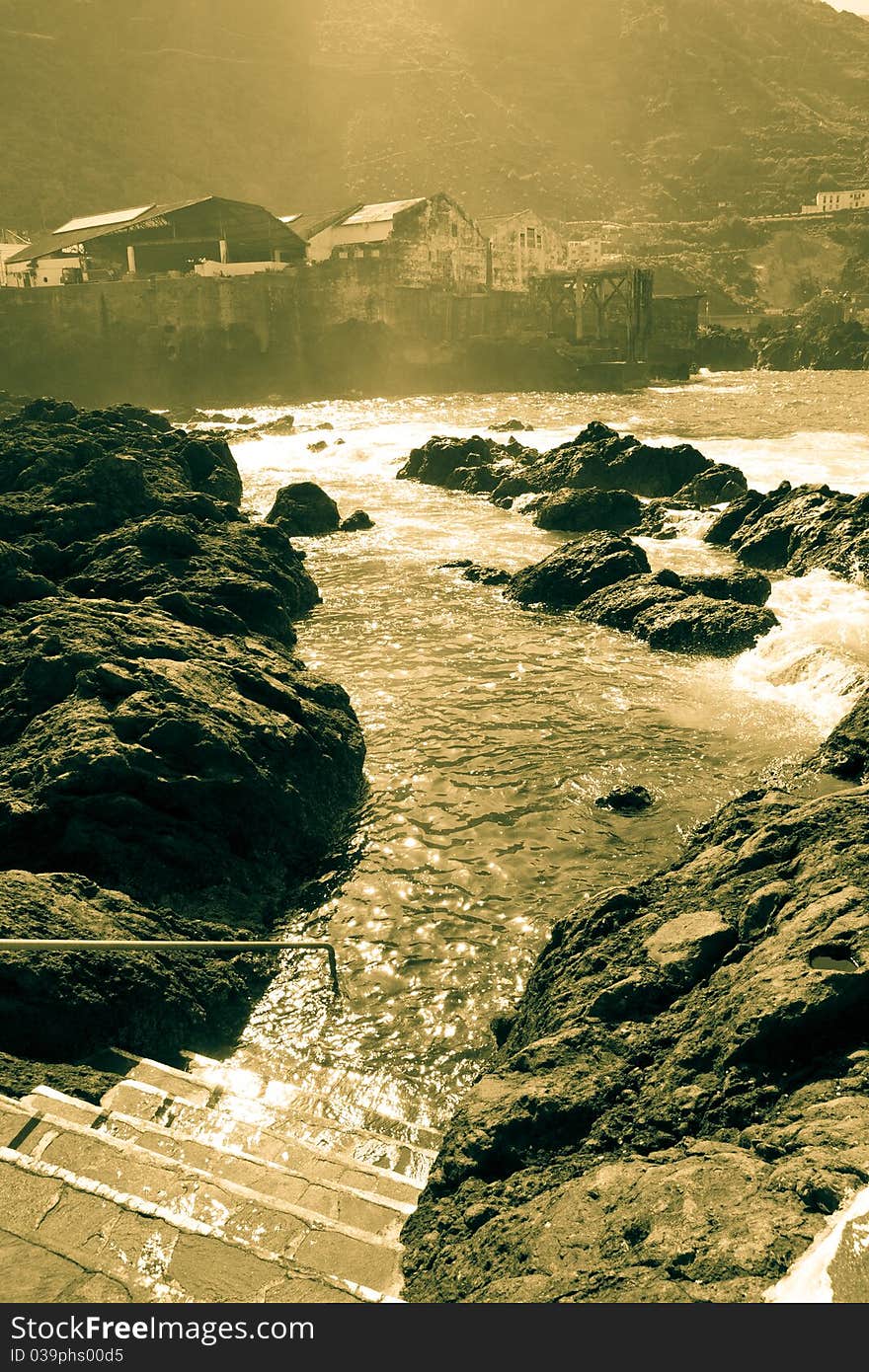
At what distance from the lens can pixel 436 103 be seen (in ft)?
417

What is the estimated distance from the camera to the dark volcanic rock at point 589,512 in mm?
21875

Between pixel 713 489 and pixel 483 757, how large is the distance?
47.4 ft

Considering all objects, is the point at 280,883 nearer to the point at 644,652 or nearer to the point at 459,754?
the point at 459,754

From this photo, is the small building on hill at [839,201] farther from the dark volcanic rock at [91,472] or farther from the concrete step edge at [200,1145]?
the concrete step edge at [200,1145]

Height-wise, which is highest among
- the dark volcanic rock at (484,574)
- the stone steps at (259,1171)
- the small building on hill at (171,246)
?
the small building on hill at (171,246)

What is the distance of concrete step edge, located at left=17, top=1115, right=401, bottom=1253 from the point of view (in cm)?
401

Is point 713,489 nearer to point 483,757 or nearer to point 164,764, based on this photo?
point 483,757

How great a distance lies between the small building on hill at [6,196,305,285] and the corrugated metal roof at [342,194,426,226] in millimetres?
5133

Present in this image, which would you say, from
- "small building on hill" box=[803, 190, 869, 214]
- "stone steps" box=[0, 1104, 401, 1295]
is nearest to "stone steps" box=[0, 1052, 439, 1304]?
"stone steps" box=[0, 1104, 401, 1295]

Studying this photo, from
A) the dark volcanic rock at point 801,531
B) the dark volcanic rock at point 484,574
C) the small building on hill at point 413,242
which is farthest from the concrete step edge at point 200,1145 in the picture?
the small building on hill at point 413,242

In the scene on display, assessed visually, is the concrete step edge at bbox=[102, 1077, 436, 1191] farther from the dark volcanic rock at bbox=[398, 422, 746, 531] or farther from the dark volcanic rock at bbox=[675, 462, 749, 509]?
the dark volcanic rock at bbox=[675, 462, 749, 509]

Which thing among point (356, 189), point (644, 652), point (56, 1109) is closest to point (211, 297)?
point (644, 652)

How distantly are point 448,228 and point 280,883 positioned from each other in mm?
57986

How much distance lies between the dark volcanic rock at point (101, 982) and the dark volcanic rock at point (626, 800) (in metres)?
3.58
